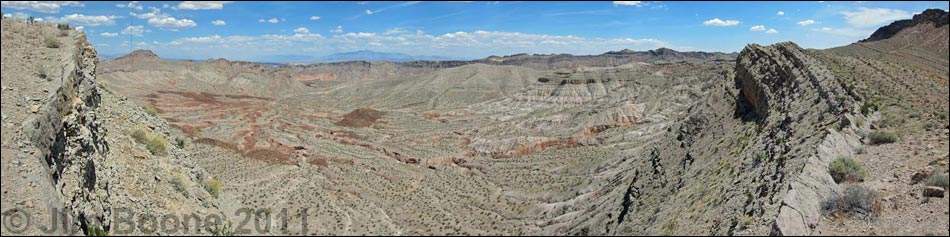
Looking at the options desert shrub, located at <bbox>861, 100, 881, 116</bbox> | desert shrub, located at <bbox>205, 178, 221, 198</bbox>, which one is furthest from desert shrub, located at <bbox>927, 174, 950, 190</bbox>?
desert shrub, located at <bbox>205, 178, 221, 198</bbox>

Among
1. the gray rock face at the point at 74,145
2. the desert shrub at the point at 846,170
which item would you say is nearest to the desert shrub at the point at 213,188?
the gray rock face at the point at 74,145

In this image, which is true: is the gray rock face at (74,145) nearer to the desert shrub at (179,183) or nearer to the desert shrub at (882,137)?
the desert shrub at (179,183)

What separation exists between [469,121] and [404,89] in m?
59.7

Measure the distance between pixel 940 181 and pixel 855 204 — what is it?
219 centimetres

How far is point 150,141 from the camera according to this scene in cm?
Result: 2400

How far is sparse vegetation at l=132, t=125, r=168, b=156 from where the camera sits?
78.2ft

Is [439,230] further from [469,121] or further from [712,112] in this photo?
[469,121]

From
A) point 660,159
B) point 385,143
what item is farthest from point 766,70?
point 385,143

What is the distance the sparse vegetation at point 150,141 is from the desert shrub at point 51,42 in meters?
6.39

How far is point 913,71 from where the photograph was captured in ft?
70.9

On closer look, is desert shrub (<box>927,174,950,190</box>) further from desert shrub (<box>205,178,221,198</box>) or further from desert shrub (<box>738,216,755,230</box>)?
desert shrub (<box>205,178,221,198</box>)

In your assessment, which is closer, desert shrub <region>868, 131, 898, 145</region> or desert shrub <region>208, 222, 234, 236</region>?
desert shrub <region>868, 131, 898, 145</region>

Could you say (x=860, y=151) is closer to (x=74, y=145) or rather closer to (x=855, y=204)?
(x=855, y=204)

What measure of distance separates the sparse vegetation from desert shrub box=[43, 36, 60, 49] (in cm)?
639
